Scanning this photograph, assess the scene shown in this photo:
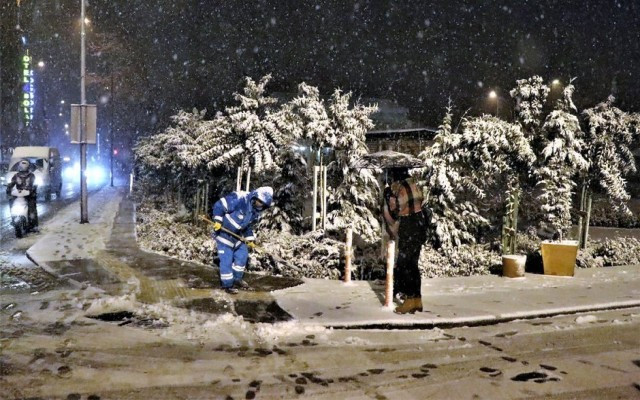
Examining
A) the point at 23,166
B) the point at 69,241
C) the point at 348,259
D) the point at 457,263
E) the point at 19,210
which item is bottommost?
the point at 457,263

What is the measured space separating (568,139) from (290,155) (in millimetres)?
6342

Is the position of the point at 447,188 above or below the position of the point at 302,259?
above

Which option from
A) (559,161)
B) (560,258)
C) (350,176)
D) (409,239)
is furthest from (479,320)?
(350,176)

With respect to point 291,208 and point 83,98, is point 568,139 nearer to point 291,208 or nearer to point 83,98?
point 291,208

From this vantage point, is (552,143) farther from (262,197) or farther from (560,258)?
(262,197)

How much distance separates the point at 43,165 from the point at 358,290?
76.8 ft

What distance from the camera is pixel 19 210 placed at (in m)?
12.8

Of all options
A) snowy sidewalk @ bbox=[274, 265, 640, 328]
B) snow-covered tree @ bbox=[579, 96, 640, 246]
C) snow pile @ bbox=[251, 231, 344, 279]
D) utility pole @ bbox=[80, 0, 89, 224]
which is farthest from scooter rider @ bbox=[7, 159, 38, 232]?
snow-covered tree @ bbox=[579, 96, 640, 246]

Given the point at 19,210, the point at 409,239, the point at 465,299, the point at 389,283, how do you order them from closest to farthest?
the point at 409,239 < the point at 389,283 < the point at 465,299 < the point at 19,210

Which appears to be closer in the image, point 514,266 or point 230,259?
point 230,259

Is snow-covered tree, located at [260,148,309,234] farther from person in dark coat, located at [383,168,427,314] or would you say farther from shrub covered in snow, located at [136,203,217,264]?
person in dark coat, located at [383,168,427,314]

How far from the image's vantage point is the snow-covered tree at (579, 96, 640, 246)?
40.0 ft

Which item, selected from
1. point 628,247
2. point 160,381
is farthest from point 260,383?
point 628,247

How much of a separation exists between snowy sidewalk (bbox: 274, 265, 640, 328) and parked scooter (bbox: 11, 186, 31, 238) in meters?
8.25
